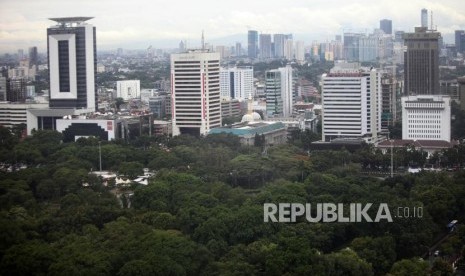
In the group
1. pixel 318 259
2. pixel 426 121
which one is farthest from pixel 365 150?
pixel 318 259

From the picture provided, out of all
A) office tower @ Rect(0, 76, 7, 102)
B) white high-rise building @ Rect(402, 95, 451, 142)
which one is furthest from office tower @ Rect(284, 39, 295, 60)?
white high-rise building @ Rect(402, 95, 451, 142)

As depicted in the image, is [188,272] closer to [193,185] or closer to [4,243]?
[4,243]

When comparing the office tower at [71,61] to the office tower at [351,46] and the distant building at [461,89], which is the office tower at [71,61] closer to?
the office tower at [351,46]

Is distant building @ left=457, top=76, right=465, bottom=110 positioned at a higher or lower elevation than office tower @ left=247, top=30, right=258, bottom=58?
lower

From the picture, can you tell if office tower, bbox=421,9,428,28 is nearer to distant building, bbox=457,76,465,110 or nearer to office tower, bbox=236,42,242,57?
distant building, bbox=457,76,465,110

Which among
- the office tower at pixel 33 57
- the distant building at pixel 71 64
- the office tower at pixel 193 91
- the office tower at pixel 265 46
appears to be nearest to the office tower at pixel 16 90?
the office tower at pixel 33 57

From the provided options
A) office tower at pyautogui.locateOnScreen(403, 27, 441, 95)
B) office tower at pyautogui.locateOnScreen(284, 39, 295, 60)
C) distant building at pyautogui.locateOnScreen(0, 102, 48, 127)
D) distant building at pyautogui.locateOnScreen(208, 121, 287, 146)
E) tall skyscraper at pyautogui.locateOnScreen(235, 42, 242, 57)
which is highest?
office tower at pyautogui.locateOnScreen(284, 39, 295, 60)
